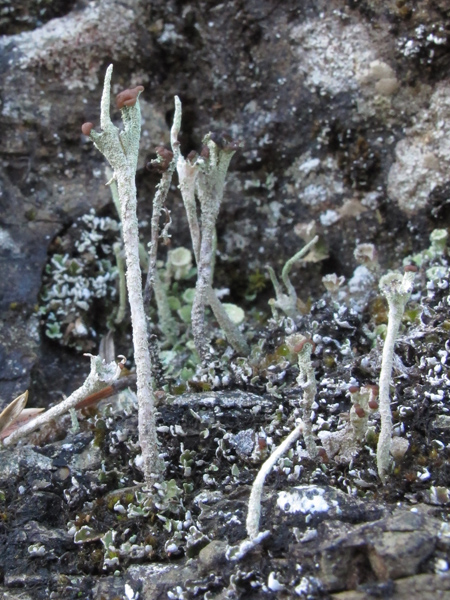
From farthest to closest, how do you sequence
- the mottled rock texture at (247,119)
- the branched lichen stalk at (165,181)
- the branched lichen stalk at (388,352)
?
the mottled rock texture at (247,119)
the branched lichen stalk at (165,181)
the branched lichen stalk at (388,352)

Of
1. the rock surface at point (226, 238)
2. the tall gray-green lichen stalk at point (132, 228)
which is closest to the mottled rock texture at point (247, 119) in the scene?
the rock surface at point (226, 238)

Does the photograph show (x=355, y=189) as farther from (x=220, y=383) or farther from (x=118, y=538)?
(x=118, y=538)

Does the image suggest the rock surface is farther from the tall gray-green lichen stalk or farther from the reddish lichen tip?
the reddish lichen tip

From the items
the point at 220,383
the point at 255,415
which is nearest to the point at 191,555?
the point at 255,415

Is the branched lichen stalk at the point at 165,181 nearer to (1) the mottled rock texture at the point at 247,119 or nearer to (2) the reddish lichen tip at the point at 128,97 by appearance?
(2) the reddish lichen tip at the point at 128,97

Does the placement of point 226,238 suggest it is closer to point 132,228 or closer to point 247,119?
point 247,119

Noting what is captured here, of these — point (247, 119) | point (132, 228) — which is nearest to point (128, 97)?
point (132, 228)

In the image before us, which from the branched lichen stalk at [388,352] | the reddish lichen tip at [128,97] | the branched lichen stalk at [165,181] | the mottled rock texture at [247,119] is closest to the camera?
the branched lichen stalk at [388,352]

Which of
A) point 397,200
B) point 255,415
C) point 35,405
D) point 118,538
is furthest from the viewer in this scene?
point 397,200

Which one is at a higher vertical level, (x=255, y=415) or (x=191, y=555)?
(x=255, y=415)
